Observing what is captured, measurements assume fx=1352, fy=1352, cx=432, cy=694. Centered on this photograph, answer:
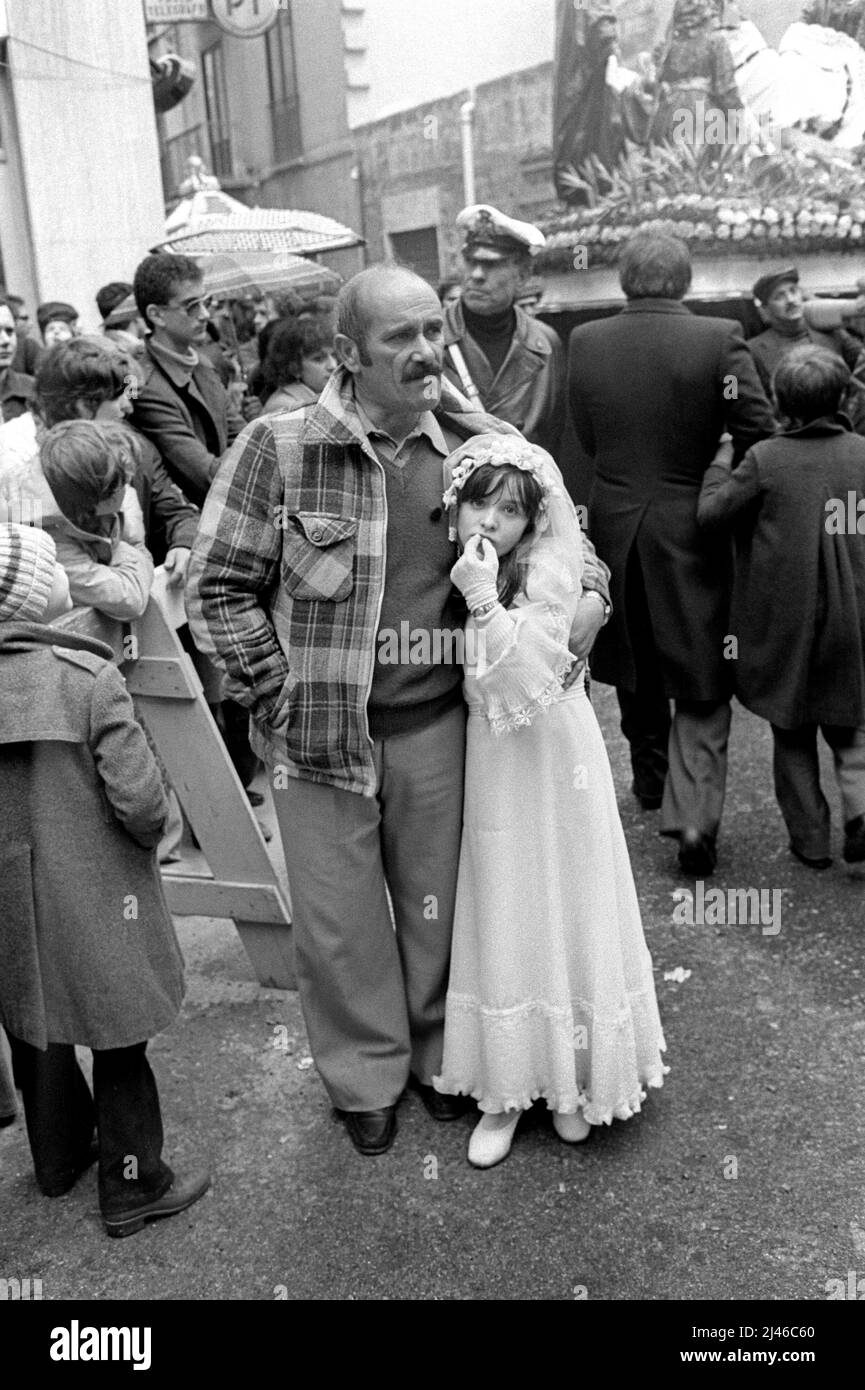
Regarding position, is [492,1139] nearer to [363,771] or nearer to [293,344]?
[363,771]

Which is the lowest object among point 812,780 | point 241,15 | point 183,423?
point 812,780

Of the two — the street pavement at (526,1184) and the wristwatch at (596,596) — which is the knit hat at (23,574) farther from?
the street pavement at (526,1184)

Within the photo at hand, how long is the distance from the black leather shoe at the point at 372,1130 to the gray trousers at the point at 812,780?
1.87 meters

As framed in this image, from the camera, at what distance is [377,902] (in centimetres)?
309

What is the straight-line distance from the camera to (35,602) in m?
2.58

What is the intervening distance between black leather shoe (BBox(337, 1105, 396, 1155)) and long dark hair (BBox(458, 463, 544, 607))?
4.02 ft

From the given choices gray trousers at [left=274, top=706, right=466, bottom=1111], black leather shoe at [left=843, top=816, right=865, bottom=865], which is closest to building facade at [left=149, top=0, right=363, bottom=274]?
black leather shoe at [left=843, top=816, right=865, bottom=865]

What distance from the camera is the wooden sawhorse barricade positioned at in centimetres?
360

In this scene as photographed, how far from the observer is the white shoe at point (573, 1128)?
9.99 feet

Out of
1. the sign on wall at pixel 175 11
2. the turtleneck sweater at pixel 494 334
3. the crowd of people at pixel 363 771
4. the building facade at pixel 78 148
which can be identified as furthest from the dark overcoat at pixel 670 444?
the sign on wall at pixel 175 11

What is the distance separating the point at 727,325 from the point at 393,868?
224 cm

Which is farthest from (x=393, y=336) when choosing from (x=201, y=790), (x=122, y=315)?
(x=122, y=315)

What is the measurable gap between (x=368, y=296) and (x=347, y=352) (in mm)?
140

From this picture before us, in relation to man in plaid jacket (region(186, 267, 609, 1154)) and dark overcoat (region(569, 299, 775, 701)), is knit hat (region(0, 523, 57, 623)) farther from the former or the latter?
dark overcoat (region(569, 299, 775, 701))
